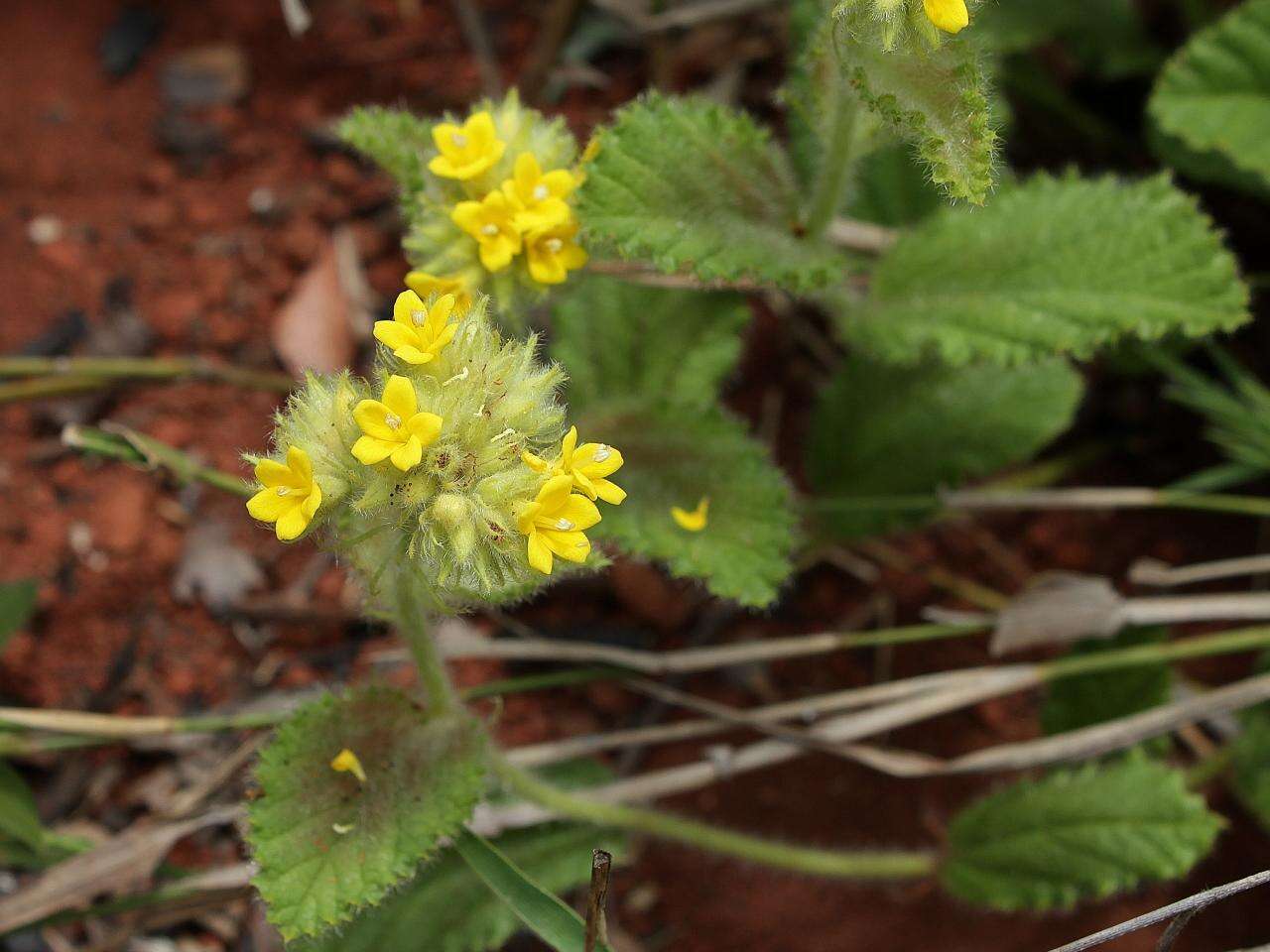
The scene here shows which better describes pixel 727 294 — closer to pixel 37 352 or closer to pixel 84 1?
pixel 37 352

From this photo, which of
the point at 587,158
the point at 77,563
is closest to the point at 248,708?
the point at 77,563

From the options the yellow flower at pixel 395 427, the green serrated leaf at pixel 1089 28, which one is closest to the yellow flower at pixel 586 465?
the yellow flower at pixel 395 427

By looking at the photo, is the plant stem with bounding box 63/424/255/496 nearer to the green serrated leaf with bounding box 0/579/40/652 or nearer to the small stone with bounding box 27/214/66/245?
the green serrated leaf with bounding box 0/579/40/652

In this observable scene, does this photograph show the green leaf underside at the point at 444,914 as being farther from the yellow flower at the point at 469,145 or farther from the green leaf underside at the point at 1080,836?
the yellow flower at the point at 469,145

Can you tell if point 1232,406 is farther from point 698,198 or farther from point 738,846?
point 738,846

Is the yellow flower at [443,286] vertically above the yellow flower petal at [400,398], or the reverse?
the yellow flower at [443,286]

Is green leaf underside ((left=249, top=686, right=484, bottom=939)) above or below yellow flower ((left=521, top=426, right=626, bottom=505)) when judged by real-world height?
below

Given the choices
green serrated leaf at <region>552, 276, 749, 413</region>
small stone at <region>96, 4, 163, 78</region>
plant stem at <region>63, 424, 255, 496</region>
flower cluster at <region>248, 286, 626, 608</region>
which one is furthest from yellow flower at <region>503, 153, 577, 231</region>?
small stone at <region>96, 4, 163, 78</region>
